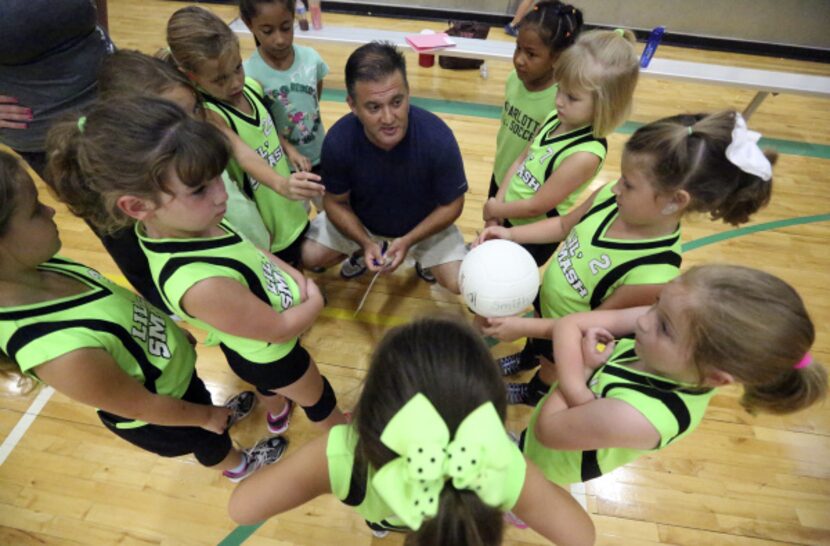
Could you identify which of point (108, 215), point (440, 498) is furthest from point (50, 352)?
point (440, 498)

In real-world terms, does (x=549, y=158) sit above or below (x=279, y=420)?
above

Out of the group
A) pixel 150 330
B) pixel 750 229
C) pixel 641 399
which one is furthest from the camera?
pixel 750 229

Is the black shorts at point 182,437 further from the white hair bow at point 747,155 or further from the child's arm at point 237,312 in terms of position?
the white hair bow at point 747,155

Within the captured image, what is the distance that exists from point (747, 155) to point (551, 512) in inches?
36.8

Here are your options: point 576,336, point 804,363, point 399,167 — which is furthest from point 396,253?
point 804,363

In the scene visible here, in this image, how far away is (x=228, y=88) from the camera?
1593mm

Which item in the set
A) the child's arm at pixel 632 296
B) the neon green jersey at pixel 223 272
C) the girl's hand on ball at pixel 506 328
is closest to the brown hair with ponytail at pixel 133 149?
the neon green jersey at pixel 223 272

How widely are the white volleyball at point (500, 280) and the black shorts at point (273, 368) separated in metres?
0.58

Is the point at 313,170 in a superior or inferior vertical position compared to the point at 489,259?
inferior

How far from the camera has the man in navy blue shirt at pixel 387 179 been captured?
161 centimetres

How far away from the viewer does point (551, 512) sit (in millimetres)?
907

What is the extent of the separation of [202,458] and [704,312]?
146 centimetres

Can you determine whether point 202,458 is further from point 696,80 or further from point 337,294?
point 696,80

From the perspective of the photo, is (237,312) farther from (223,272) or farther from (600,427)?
(600,427)
